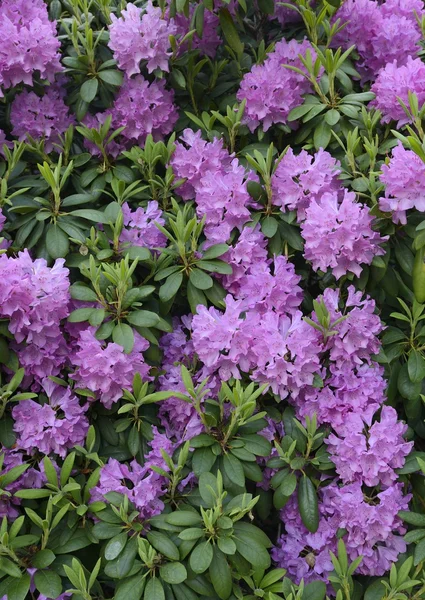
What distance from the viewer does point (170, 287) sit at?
1.67 meters

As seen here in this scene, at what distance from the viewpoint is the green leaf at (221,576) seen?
1.45 m

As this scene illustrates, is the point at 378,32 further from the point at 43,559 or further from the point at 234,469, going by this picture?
the point at 43,559

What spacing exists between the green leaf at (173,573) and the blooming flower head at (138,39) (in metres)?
1.27

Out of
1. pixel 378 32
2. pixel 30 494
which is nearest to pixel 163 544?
pixel 30 494

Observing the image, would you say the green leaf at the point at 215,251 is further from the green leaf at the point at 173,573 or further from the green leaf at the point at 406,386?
the green leaf at the point at 173,573

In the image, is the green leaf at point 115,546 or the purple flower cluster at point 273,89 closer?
the green leaf at point 115,546

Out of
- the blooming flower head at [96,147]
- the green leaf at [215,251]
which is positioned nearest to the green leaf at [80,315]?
the green leaf at [215,251]

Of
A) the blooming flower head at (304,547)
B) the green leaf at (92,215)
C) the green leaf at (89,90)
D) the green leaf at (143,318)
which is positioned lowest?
the blooming flower head at (304,547)

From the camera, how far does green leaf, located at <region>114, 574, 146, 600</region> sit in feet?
4.70

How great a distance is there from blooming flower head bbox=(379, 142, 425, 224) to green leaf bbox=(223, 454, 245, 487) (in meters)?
0.69

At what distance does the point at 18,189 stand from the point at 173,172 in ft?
1.39

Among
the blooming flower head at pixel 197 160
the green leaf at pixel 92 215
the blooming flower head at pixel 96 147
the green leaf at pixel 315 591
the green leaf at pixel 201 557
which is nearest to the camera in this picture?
the green leaf at pixel 201 557

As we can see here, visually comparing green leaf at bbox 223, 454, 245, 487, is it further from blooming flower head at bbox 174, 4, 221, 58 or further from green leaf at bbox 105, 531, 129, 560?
blooming flower head at bbox 174, 4, 221, 58

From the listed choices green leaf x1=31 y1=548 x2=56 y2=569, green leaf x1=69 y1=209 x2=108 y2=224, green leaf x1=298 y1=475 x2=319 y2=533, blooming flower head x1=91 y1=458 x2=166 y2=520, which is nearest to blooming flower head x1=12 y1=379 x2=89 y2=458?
blooming flower head x1=91 y1=458 x2=166 y2=520
